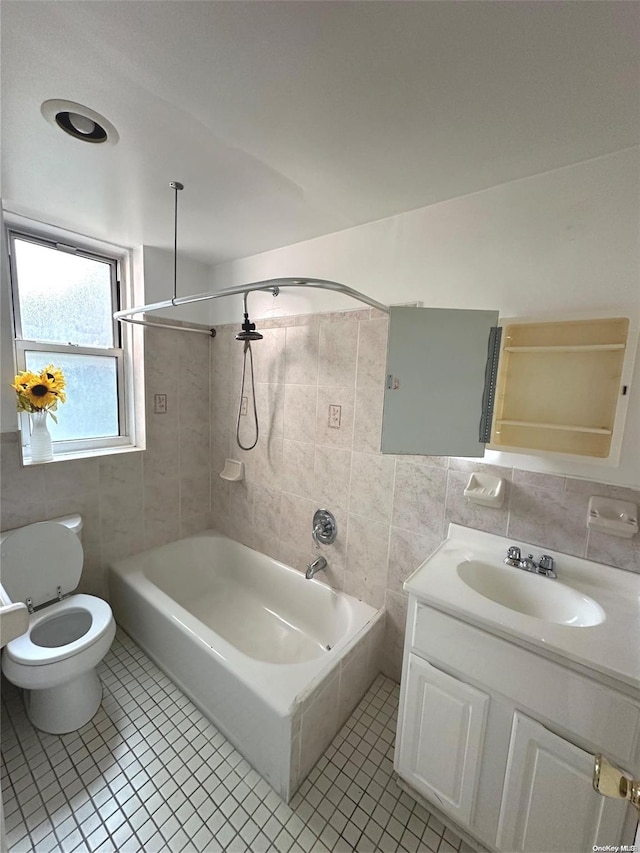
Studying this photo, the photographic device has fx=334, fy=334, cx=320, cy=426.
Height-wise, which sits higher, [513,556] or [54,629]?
[513,556]

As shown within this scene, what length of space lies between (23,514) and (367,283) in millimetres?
2191

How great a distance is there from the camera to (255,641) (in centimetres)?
202

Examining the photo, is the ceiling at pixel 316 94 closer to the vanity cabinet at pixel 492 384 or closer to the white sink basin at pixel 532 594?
the vanity cabinet at pixel 492 384

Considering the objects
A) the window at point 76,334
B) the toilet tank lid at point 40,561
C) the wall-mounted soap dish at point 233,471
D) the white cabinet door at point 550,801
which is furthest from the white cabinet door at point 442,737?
the window at point 76,334

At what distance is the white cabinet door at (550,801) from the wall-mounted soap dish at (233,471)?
192 cm

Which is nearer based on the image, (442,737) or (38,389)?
(442,737)

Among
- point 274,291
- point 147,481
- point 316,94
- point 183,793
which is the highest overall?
point 316,94

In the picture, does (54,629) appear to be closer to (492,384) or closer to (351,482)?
Result: (351,482)

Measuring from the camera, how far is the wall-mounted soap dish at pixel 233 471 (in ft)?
7.97

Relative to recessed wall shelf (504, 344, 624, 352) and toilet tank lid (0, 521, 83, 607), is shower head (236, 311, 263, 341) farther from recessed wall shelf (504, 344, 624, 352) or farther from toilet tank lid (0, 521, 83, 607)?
toilet tank lid (0, 521, 83, 607)

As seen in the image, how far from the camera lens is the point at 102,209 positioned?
5.53 feet

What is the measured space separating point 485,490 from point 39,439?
2.27 m

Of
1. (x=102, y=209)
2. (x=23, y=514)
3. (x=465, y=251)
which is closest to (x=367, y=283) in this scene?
(x=465, y=251)

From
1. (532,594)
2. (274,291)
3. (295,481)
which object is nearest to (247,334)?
(274,291)
